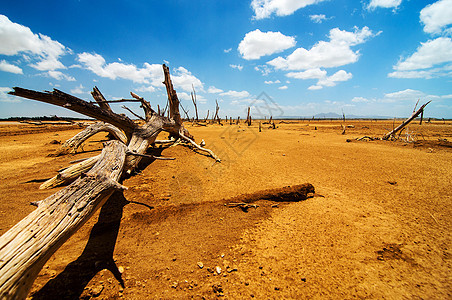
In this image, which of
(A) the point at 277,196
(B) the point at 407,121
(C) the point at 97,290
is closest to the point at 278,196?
(A) the point at 277,196

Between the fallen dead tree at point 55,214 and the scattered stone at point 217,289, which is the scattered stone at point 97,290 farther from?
the scattered stone at point 217,289

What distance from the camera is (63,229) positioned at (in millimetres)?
1549

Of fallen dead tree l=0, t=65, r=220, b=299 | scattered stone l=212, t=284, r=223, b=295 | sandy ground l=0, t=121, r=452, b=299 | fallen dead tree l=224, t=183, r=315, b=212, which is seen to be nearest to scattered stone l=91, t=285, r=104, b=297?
sandy ground l=0, t=121, r=452, b=299

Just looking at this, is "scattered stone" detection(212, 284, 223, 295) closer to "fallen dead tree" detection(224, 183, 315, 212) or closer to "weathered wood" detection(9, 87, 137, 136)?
"fallen dead tree" detection(224, 183, 315, 212)

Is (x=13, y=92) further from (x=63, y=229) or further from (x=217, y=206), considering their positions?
(x=217, y=206)

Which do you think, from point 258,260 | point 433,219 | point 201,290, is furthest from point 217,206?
point 433,219

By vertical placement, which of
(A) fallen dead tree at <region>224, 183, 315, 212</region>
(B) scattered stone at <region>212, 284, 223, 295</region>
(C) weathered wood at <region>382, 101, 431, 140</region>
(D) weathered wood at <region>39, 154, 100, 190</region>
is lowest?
(B) scattered stone at <region>212, 284, 223, 295</region>

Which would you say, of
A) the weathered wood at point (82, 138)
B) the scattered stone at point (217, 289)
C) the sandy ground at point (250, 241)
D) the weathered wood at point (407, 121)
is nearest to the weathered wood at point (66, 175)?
the sandy ground at point (250, 241)

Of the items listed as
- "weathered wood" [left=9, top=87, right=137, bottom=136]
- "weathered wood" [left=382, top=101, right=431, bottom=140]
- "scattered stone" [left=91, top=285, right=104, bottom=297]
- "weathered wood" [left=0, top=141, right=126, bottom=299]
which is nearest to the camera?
"weathered wood" [left=0, top=141, right=126, bottom=299]

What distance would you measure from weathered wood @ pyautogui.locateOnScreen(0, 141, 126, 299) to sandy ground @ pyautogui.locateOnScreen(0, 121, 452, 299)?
0.44 metres

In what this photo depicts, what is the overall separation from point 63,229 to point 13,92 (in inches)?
74.8

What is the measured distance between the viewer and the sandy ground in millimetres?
1634

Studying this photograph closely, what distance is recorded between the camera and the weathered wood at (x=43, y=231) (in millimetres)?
1186

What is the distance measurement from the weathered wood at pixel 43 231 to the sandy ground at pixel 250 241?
444 millimetres
